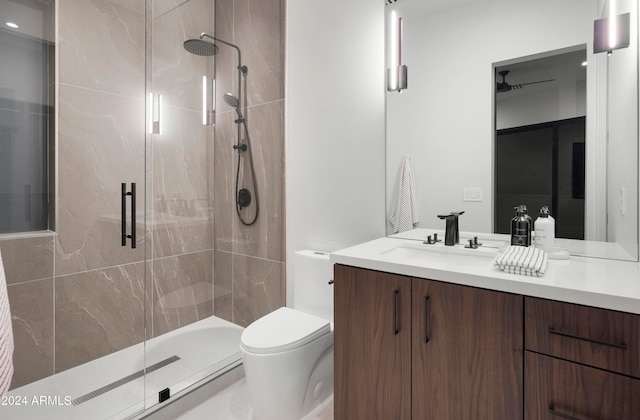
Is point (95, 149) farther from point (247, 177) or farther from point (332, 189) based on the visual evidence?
point (332, 189)

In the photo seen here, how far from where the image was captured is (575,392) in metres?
0.93

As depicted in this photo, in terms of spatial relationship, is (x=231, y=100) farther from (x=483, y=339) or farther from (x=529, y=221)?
(x=483, y=339)

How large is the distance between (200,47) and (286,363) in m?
1.88

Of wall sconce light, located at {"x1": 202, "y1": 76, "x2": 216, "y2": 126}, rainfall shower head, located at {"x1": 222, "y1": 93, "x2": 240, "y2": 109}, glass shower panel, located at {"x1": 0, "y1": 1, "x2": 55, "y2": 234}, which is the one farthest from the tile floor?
rainfall shower head, located at {"x1": 222, "y1": 93, "x2": 240, "y2": 109}

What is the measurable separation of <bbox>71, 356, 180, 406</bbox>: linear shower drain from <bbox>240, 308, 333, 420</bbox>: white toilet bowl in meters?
0.65

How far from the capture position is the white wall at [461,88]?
141 centimetres

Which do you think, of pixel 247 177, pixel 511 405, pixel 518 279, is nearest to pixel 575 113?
pixel 518 279

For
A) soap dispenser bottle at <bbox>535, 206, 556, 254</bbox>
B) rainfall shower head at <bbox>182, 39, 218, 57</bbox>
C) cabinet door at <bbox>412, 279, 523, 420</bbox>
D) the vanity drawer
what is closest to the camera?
the vanity drawer

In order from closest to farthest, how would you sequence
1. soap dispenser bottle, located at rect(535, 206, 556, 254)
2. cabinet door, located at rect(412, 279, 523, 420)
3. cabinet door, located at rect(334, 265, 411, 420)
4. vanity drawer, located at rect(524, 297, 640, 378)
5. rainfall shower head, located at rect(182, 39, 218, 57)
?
vanity drawer, located at rect(524, 297, 640, 378)
cabinet door, located at rect(412, 279, 523, 420)
cabinet door, located at rect(334, 265, 411, 420)
soap dispenser bottle, located at rect(535, 206, 556, 254)
rainfall shower head, located at rect(182, 39, 218, 57)

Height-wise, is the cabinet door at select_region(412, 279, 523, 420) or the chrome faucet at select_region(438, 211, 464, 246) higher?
the chrome faucet at select_region(438, 211, 464, 246)

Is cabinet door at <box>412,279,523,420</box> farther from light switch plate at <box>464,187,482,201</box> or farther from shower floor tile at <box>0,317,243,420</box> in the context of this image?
shower floor tile at <box>0,317,243,420</box>

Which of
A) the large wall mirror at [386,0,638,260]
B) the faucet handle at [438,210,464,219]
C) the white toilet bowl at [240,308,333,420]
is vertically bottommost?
the white toilet bowl at [240,308,333,420]

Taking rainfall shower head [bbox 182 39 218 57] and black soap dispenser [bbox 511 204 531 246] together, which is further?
rainfall shower head [bbox 182 39 218 57]

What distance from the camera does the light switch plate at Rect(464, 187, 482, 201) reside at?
5.10 ft
